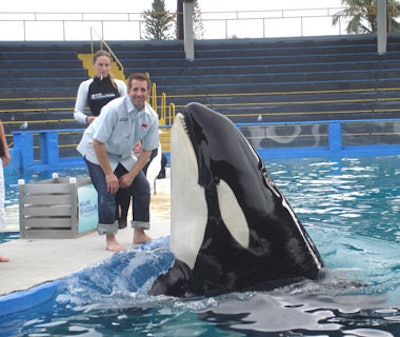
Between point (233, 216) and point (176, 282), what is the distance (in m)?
0.58

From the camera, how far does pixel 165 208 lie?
302 inches

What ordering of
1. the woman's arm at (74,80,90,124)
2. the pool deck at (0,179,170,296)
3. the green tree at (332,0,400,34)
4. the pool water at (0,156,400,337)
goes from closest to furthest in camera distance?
the pool water at (0,156,400,337) < the pool deck at (0,179,170,296) < the woman's arm at (74,80,90,124) < the green tree at (332,0,400,34)

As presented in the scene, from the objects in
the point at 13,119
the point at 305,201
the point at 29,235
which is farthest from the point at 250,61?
the point at 29,235

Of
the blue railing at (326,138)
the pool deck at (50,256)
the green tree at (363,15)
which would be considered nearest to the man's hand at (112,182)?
the pool deck at (50,256)

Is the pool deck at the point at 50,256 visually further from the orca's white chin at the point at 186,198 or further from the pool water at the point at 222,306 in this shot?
the orca's white chin at the point at 186,198

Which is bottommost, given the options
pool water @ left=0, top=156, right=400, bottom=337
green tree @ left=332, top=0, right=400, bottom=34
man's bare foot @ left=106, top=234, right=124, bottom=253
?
pool water @ left=0, top=156, right=400, bottom=337

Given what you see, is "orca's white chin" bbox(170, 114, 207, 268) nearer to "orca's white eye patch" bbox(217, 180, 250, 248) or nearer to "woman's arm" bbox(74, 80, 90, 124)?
"orca's white eye patch" bbox(217, 180, 250, 248)

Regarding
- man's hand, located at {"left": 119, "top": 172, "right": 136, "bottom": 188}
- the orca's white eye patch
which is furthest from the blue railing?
the orca's white eye patch

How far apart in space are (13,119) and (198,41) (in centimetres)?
993

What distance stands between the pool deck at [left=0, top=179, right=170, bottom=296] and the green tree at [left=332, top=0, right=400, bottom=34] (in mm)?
23411

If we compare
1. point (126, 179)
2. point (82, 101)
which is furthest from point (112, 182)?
point (82, 101)

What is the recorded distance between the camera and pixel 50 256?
16.6 feet

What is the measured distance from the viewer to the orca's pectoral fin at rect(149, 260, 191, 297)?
12.6ft

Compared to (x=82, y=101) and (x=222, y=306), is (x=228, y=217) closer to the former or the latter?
(x=222, y=306)
